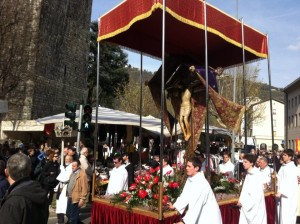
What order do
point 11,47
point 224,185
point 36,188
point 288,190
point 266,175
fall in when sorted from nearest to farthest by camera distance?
point 36,188 → point 224,185 → point 288,190 → point 266,175 → point 11,47

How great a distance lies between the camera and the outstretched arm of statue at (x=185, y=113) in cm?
833

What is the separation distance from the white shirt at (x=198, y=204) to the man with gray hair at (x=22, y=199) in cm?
221

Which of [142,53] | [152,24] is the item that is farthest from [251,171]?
[142,53]

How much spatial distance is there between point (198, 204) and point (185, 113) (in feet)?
11.9

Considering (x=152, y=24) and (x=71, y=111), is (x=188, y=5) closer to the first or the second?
(x=152, y=24)

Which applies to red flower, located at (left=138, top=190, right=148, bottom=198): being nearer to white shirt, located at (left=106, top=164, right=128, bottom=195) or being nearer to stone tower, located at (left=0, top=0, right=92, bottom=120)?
white shirt, located at (left=106, top=164, right=128, bottom=195)

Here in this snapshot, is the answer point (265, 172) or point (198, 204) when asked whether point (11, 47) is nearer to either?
point (265, 172)

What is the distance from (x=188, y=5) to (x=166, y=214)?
11.3 feet

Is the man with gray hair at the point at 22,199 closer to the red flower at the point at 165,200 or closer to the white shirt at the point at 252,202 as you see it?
the red flower at the point at 165,200

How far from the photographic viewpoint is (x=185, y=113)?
27.6 feet

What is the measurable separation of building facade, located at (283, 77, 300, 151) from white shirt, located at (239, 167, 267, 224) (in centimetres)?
4545

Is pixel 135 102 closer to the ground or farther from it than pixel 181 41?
farther from it

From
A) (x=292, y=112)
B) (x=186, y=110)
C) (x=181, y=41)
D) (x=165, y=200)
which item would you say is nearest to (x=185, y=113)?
A: (x=186, y=110)

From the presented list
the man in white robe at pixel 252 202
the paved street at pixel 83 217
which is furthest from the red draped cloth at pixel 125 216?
the paved street at pixel 83 217
